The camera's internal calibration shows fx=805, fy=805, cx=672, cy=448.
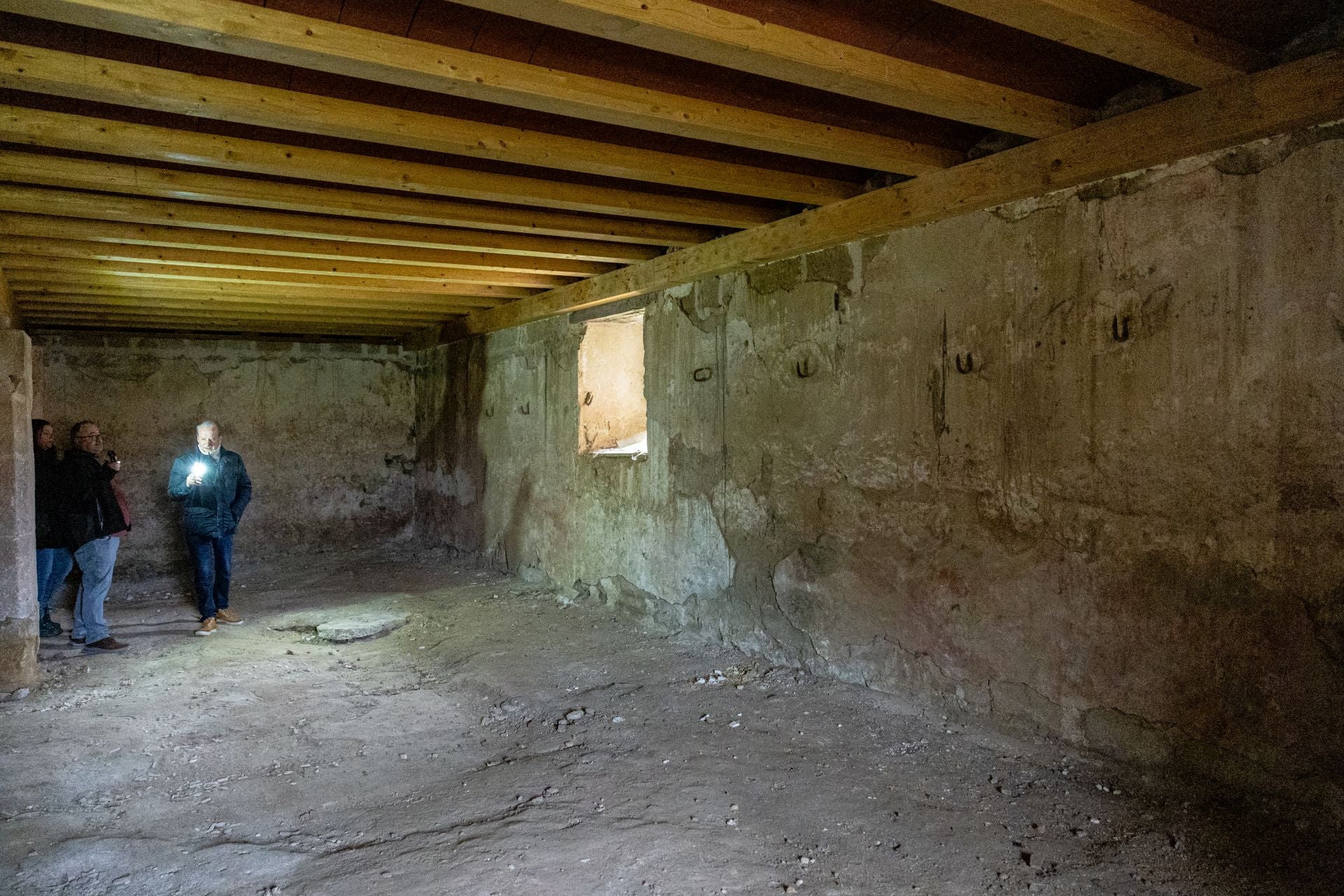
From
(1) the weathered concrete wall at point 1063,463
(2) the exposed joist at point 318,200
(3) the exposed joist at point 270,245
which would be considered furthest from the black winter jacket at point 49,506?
(1) the weathered concrete wall at point 1063,463

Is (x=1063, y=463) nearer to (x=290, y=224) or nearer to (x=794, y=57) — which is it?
(x=794, y=57)

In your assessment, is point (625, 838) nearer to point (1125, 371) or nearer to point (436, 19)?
point (1125, 371)

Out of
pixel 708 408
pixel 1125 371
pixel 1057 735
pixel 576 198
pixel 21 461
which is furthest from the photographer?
pixel 708 408

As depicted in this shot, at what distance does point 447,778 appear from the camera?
311 cm

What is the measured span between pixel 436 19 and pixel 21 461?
3.42 meters

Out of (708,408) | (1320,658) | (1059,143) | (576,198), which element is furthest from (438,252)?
(1320,658)

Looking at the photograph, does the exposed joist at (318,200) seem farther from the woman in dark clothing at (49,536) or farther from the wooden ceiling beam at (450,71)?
the woman in dark clothing at (49,536)

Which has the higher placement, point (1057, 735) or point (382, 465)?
point (382, 465)

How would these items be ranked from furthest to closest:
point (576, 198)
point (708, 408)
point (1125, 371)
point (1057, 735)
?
point (708, 408), point (576, 198), point (1057, 735), point (1125, 371)

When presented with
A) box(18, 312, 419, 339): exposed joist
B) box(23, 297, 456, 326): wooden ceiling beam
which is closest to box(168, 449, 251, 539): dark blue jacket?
box(23, 297, 456, 326): wooden ceiling beam

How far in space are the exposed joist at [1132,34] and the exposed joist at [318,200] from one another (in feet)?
7.75

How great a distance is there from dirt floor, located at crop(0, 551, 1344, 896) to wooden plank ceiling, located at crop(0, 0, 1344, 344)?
7.19 feet

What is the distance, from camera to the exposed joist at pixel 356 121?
242 centimetres

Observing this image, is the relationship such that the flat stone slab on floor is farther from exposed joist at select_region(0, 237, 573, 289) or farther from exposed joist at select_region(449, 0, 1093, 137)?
exposed joist at select_region(449, 0, 1093, 137)
